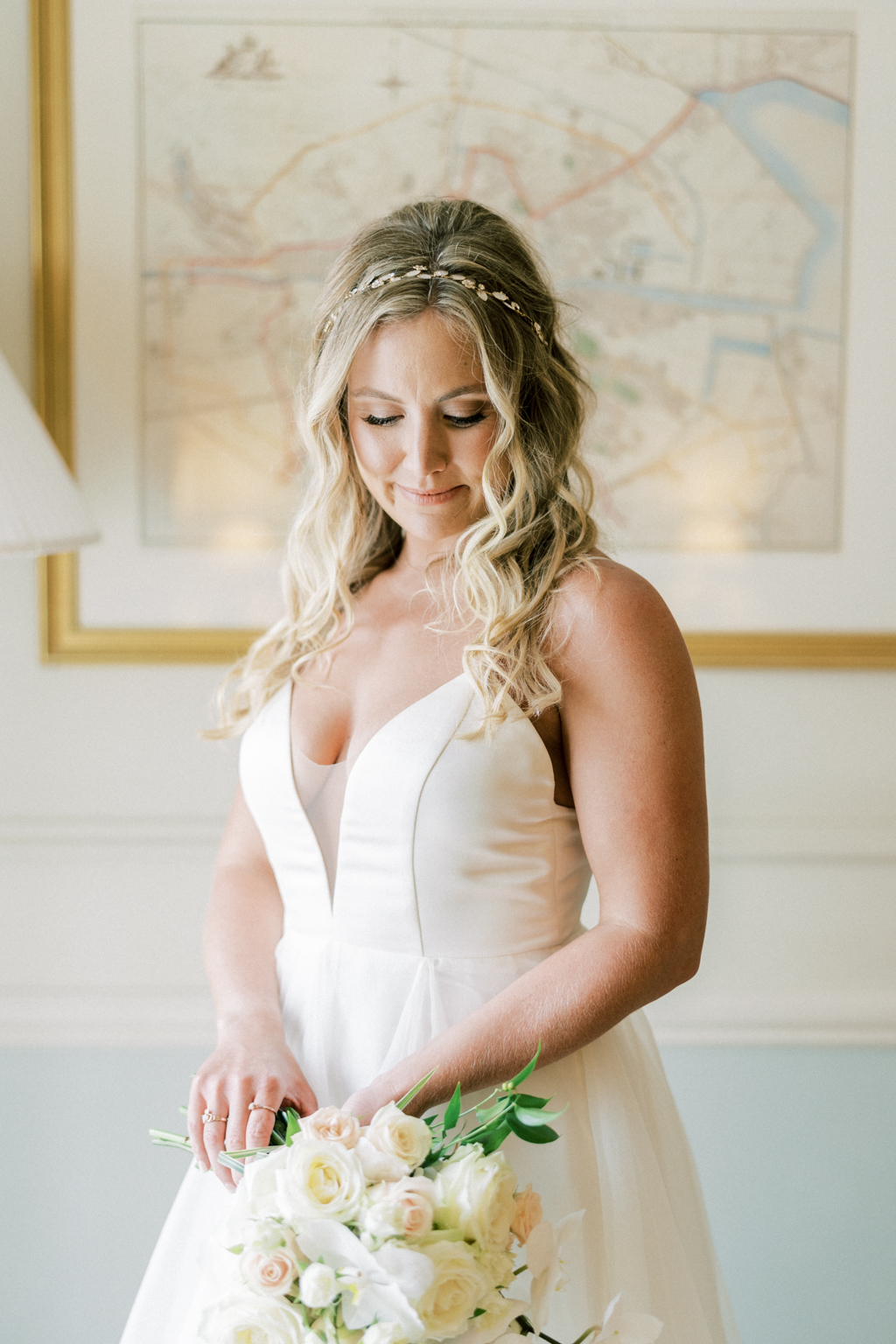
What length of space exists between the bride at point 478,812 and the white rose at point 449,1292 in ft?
0.85

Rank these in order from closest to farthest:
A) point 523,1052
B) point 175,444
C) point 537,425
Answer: point 523,1052 → point 537,425 → point 175,444

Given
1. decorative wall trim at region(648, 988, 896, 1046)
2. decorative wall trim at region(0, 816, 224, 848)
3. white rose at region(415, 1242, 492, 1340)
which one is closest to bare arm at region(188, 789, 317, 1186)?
white rose at region(415, 1242, 492, 1340)

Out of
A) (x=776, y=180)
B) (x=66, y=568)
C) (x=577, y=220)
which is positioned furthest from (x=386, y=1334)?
(x=776, y=180)

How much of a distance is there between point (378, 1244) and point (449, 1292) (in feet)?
0.18

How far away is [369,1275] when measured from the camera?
0.72 meters

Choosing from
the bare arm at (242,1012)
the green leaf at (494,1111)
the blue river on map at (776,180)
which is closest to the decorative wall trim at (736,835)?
the bare arm at (242,1012)

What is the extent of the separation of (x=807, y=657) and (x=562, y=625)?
0.98 meters

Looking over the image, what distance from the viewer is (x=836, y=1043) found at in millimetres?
2031

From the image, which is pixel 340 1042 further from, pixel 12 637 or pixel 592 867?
pixel 12 637

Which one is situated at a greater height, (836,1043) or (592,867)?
(592,867)

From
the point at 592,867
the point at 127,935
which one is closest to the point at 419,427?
the point at 592,867

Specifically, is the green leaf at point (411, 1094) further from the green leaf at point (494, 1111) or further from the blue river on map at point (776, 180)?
the blue river on map at point (776, 180)

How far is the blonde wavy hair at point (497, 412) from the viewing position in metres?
1.13

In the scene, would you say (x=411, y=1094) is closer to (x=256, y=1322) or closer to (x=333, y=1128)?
(x=333, y=1128)
